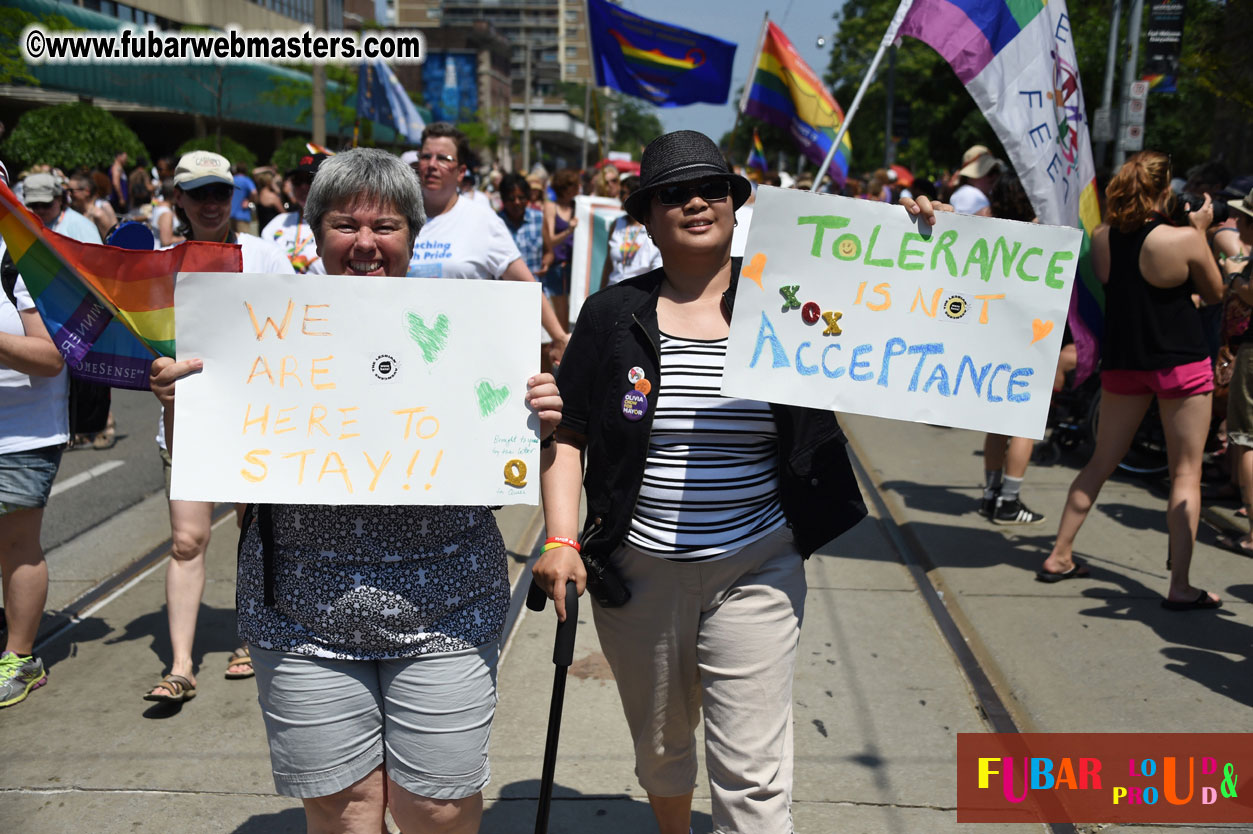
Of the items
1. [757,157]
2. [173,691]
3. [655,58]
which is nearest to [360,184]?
[173,691]

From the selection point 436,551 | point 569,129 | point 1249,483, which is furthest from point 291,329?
point 569,129

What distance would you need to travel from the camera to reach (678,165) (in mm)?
2590

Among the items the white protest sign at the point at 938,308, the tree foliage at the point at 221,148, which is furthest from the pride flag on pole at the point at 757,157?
the tree foliage at the point at 221,148

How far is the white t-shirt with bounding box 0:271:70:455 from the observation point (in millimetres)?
3982

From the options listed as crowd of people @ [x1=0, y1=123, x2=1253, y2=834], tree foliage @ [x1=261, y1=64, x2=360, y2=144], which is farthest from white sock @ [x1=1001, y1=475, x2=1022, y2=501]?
tree foliage @ [x1=261, y1=64, x2=360, y2=144]

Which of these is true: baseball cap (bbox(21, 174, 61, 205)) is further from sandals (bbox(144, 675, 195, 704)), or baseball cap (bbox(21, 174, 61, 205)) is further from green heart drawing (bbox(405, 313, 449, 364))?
green heart drawing (bbox(405, 313, 449, 364))

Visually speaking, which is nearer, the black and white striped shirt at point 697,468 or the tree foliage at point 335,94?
the black and white striped shirt at point 697,468

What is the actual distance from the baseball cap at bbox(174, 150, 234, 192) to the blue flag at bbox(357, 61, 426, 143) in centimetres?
970

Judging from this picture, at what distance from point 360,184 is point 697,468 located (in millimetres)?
1021

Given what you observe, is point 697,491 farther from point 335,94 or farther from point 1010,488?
point 335,94

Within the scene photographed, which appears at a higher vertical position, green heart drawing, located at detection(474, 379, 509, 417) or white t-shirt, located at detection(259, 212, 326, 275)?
white t-shirt, located at detection(259, 212, 326, 275)

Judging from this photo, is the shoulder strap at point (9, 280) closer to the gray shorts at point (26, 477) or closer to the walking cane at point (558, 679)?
the gray shorts at point (26, 477)

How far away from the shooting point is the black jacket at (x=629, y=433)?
Answer: 266cm

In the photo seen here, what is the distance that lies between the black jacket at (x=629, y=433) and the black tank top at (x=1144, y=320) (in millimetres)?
2784
